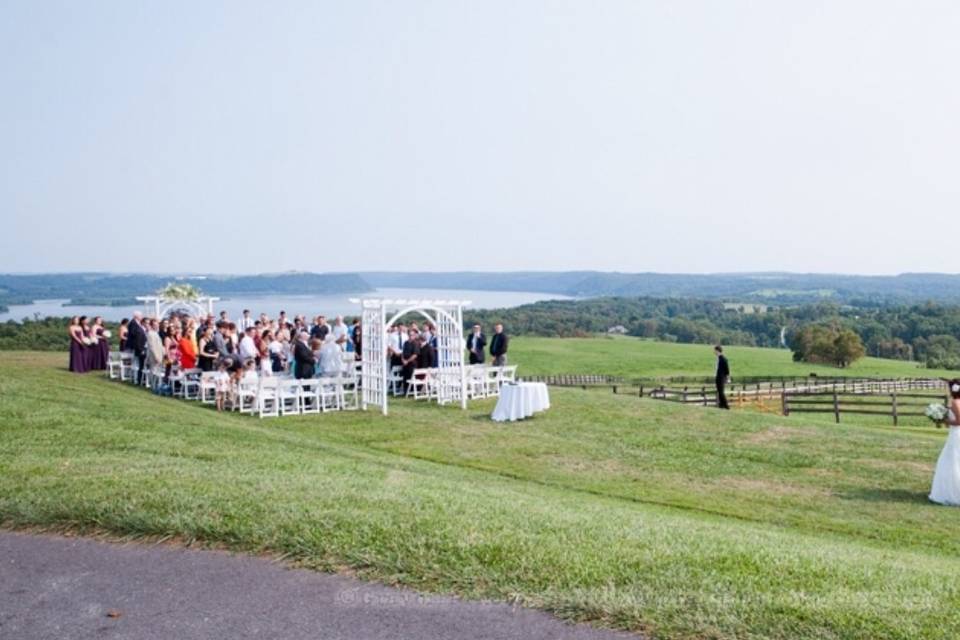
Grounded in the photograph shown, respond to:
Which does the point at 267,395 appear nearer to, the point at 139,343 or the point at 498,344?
the point at 139,343

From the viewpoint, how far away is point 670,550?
7344mm

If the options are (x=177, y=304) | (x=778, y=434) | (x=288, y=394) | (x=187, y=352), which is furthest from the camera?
(x=177, y=304)

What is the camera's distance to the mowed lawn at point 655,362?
6888cm

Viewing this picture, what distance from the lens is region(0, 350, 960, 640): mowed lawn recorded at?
6.20 meters

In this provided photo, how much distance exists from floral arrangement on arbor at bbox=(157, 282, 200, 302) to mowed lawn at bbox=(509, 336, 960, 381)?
33.7 meters

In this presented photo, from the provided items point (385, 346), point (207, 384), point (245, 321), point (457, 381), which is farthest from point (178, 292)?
point (457, 381)

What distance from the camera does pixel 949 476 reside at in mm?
14195

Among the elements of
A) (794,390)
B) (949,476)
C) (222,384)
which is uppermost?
(222,384)

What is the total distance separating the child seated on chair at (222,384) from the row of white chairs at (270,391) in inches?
3.5

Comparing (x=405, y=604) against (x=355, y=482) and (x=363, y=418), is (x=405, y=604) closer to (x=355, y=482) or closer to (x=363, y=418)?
(x=355, y=482)

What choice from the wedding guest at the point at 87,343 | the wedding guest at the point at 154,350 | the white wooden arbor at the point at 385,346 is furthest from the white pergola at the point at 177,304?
the white wooden arbor at the point at 385,346

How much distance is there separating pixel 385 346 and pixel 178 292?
12.6 metres

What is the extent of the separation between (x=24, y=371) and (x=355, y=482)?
18.9 m

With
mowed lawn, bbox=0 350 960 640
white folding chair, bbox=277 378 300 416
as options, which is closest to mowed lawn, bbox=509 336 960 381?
white folding chair, bbox=277 378 300 416
